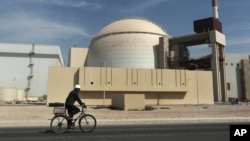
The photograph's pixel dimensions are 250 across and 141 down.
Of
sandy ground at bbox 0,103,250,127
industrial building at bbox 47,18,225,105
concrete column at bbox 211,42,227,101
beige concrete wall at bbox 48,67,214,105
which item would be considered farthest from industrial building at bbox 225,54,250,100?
sandy ground at bbox 0,103,250,127

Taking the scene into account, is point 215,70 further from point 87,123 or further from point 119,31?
point 87,123

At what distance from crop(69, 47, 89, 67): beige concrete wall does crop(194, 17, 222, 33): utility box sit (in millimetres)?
34672

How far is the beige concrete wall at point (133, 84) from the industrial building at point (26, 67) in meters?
40.2

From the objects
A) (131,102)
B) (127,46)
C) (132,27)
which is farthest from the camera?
(132,27)

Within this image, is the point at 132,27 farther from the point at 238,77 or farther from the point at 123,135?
the point at 123,135

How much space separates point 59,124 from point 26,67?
287ft

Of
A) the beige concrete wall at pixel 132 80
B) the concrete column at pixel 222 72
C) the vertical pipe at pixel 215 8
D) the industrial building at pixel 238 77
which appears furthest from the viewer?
the industrial building at pixel 238 77

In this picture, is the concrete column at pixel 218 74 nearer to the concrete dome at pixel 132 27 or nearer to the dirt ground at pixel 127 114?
the concrete dome at pixel 132 27

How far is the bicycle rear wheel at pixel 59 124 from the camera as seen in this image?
12.3m

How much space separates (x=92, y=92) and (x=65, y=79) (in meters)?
5.68

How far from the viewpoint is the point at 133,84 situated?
58.4 m

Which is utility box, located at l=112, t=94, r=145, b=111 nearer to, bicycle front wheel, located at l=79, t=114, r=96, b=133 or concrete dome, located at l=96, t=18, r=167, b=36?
bicycle front wheel, located at l=79, t=114, r=96, b=133

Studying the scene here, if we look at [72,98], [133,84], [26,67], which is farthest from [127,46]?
[72,98]

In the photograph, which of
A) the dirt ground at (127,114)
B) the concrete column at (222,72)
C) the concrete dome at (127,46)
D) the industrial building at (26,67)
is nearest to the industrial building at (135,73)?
the concrete dome at (127,46)
